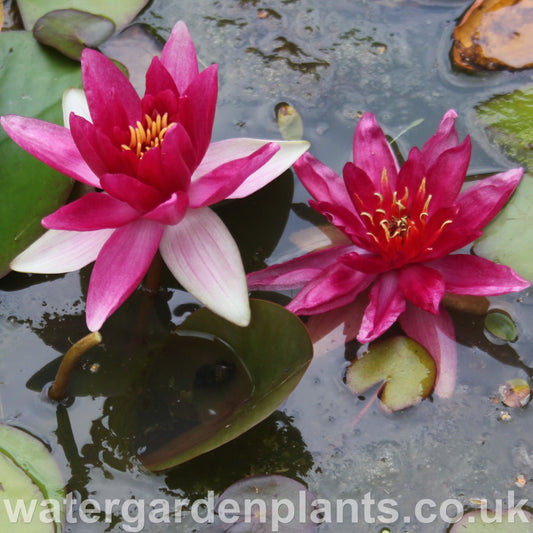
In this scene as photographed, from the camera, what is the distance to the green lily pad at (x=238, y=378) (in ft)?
4.46

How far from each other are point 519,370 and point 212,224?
859 mm

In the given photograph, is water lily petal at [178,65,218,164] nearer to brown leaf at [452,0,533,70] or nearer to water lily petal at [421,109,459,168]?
water lily petal at [421,109,459,168]

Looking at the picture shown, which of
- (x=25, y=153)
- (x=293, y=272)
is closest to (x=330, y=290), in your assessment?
(x=293, y=272)

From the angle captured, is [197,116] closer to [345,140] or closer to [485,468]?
[345,140]

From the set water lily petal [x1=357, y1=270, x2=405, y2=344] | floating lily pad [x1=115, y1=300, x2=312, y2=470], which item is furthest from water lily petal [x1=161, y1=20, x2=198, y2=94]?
water lily petal [x1=357, y1=270, x2=405, y2=344]

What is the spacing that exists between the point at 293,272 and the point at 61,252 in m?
0.59

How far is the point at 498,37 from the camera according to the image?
1955 millimetres

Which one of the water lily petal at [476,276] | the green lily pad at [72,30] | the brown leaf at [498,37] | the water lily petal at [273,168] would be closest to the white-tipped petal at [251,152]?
the water lily petal at [273,168]

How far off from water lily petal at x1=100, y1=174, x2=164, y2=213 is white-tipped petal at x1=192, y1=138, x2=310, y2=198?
0.17 meters

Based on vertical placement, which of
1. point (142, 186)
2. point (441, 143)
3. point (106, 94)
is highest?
point (106, 94)

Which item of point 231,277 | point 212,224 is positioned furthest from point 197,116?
point 231,277

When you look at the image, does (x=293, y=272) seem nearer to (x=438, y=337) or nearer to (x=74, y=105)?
(x=438, y=337)

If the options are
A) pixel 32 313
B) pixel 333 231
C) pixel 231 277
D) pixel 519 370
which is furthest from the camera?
pixel 333 231

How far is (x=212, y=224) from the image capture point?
1.45 m
